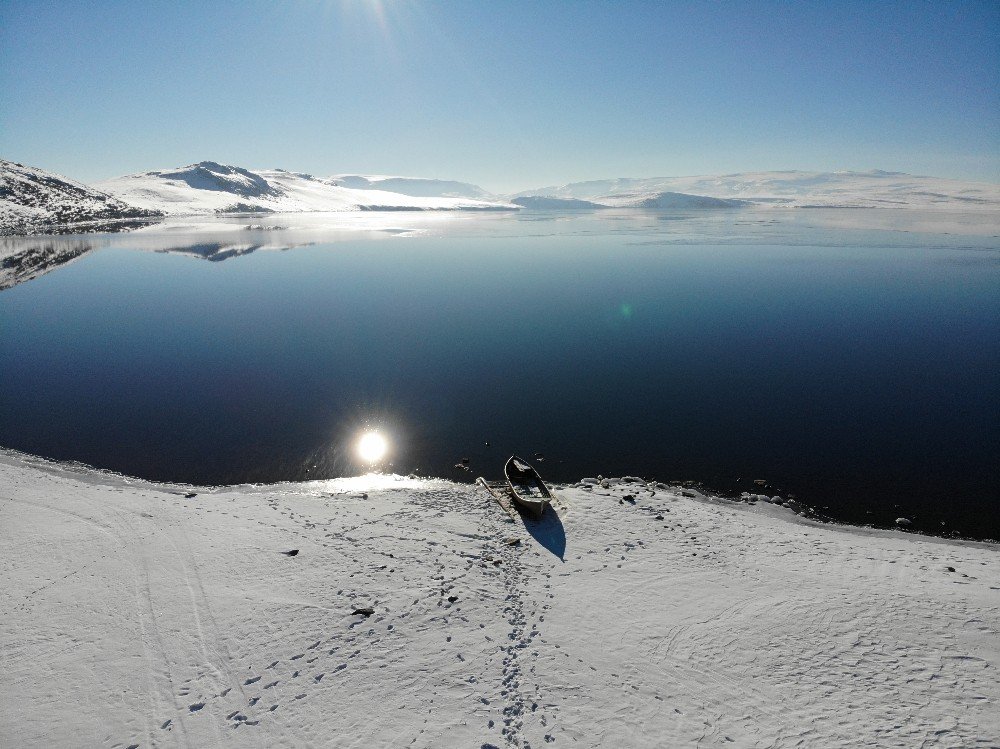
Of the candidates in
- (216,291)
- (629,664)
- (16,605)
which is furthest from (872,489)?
(216,291)

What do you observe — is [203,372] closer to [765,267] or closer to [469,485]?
[469,485]

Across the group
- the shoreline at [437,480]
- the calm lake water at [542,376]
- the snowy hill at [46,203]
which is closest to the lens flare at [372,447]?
the calm lake water at [542,376]

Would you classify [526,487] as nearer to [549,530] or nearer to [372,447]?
[549,530]

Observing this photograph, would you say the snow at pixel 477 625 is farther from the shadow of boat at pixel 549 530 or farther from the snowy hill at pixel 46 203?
the snowy hill at pixel 46 203

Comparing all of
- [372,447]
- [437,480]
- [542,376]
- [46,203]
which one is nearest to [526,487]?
[437,480]

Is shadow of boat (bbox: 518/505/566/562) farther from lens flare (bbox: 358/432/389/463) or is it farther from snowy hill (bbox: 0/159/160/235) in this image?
snowy hill (bbox: 0/159/160/235)
